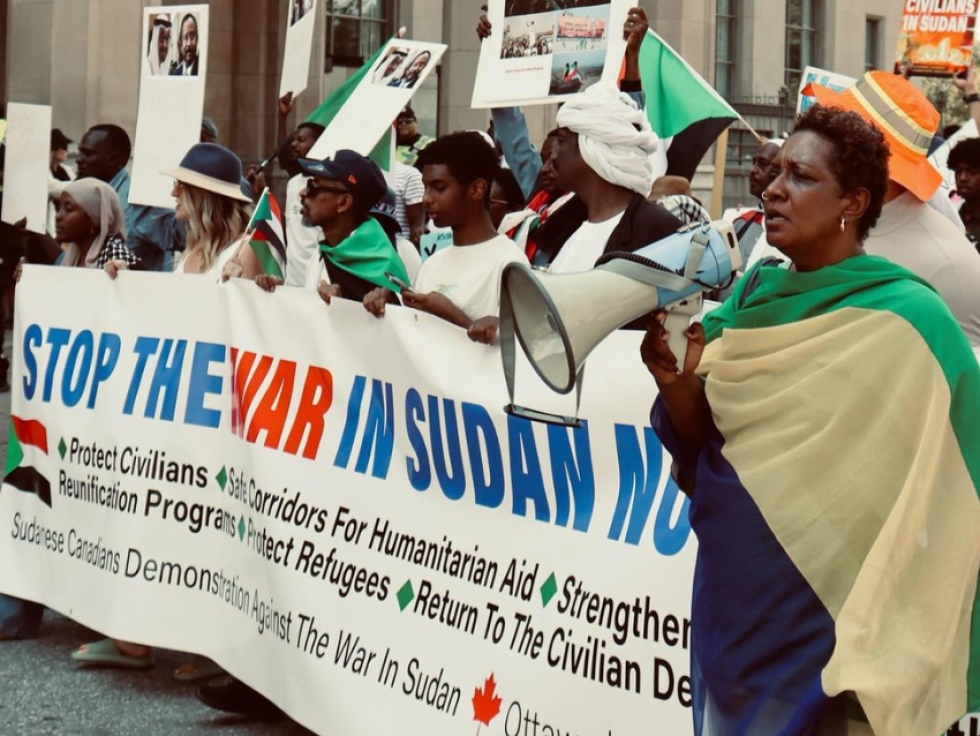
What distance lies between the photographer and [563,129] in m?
4.90

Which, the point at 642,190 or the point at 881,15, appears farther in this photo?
the point at 881,15

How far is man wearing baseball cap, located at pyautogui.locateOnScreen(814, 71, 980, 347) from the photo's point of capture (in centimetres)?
411

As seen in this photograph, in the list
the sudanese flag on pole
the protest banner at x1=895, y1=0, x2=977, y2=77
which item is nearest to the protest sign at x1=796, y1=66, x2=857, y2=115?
the sudanese flag on pole

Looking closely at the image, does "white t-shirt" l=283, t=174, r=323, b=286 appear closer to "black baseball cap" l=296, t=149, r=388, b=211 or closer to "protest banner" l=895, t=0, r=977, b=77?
"black baseball cap" l=296, t=149, r=388, b=211

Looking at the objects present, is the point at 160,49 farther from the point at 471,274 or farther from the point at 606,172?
the point at 606,172

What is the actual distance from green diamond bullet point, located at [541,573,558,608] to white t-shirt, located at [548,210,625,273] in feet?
2.89

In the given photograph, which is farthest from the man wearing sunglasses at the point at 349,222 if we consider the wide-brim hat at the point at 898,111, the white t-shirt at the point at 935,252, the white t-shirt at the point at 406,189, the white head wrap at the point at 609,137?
the white t-shirt at the point at 406,189

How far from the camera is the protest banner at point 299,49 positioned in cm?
813

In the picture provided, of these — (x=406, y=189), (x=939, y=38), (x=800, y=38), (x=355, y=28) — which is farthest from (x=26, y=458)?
(x=800, y=38)

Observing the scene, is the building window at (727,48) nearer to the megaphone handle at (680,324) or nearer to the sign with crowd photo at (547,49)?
the sign with crowd photo at (547,49)

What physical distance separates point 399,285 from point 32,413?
6.67 ft

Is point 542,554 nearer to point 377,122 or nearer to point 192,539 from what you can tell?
point 192,539

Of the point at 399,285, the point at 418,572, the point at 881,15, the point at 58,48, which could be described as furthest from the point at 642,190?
the point at 881,15

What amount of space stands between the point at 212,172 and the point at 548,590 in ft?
8.94
